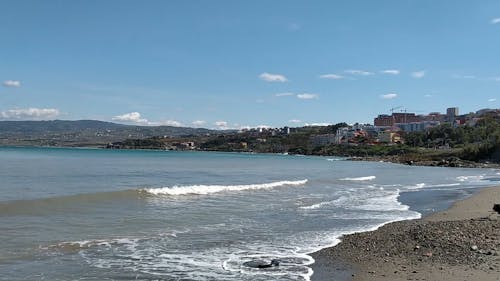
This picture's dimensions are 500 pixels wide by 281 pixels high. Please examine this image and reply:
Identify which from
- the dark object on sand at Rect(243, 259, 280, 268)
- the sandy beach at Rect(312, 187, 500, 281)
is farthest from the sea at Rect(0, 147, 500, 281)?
the sandy beach at Rect(312, 187, 500, 281)

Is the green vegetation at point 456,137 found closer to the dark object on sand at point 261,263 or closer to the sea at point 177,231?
the sea at point 177,231

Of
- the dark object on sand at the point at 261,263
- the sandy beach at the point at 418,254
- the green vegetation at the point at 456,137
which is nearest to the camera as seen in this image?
the sandy beach at the point at 418,254

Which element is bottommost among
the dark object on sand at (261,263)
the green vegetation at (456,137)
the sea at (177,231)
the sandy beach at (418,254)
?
the sea at (177,231)

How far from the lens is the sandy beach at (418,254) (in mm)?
9820

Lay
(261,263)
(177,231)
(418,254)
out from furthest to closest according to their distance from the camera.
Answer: (177,231)
(418,254)
(261,263)

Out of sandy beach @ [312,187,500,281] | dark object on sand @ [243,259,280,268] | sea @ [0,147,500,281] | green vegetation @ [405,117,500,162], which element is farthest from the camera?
green vegetation @ [405,117,500,162]

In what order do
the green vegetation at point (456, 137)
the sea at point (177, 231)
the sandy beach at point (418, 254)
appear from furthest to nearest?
the green vegetation at point (456, 137) → the sea at point (177, 231) → the sandy beach at point (418, 254)

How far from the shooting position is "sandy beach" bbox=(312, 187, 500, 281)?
9.82 m

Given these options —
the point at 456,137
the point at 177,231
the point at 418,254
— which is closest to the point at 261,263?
the point at 418,254

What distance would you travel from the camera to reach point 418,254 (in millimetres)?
11602

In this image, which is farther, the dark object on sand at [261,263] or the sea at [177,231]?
the dark object on sand at [261,263]

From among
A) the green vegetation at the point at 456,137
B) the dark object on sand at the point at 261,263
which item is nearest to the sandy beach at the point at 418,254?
the dark object on sand at the point at 261,263

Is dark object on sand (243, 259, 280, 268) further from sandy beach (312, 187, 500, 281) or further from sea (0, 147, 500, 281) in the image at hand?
sandy beach (312, 187, 500, 281)

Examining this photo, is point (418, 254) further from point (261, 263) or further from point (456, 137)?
point (456, 137)
